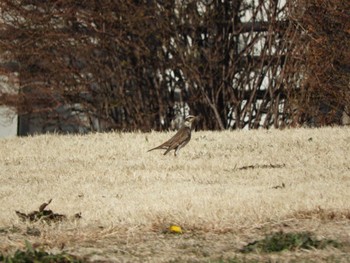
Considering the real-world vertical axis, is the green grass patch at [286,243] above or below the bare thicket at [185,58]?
below

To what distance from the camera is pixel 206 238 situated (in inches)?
281

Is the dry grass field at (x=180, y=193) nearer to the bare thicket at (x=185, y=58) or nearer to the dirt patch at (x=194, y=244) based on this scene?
the dirt patch at (x=194, y=244)

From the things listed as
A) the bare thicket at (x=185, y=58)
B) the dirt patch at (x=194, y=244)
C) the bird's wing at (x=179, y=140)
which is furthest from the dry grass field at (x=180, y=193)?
the bare thicket at (x=185, y=58)

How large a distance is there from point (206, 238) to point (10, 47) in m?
11.5

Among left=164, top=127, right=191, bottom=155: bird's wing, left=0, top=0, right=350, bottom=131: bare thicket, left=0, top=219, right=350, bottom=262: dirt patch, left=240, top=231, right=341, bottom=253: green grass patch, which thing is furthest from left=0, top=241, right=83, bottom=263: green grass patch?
left=0, top=0, right=350, bottom=131: bare thicket

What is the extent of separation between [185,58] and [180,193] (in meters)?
Result: 7.71

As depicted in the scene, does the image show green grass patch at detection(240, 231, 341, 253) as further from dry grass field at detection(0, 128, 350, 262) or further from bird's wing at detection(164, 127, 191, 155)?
bird's wing at detection(164, 127, 191, 155)

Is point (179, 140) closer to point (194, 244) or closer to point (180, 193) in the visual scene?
point (180, 193)

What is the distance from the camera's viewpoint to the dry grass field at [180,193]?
6.77 meters

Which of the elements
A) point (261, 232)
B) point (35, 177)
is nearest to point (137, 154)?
point (35, 177)

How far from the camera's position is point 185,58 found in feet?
56.5

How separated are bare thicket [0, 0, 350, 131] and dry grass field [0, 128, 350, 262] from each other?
1746 millimetres

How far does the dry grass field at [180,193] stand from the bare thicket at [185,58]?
1746mm

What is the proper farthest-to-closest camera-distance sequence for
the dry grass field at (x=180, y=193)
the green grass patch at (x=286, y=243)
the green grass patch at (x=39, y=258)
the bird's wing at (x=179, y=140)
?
the bird's wing at (x=179, y=140)
the dry grass field at (x=180, y=193)
the green grass patch at (x=286, y=243)
the green grass patch at (x=39, y=258)
